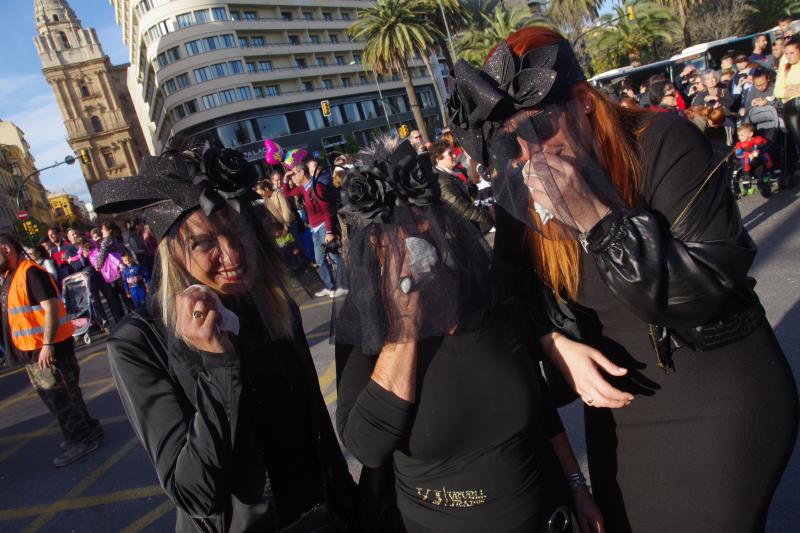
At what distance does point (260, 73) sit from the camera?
46.8 meters

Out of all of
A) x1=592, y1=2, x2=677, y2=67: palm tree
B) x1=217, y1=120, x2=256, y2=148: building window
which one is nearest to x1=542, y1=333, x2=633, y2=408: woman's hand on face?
x1=592, y1=2, x2=677, y2=67: palm tree

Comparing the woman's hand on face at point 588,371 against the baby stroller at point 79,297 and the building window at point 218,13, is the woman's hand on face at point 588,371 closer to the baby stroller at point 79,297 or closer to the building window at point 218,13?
the baby stroller at point 79,297

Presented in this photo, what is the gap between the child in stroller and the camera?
680 centimetres

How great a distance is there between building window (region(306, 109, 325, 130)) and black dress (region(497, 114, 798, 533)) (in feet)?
165

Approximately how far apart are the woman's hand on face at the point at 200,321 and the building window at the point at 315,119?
1975 inches

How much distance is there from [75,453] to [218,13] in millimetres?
50925

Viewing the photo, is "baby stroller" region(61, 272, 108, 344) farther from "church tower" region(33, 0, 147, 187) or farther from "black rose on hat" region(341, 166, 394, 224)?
"church tower" region(33, 0, 147, 187)

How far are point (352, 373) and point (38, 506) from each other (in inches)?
164

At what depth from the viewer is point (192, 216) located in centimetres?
151

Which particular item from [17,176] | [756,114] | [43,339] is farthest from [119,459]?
[17,176]

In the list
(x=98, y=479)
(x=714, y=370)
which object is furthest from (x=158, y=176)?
(x=98, y=479)

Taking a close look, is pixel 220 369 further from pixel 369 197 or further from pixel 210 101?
pixel 210 101

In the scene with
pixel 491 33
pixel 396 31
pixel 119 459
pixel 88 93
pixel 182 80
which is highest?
pixel 88 93

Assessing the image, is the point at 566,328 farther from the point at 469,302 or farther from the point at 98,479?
the point at 98,479
